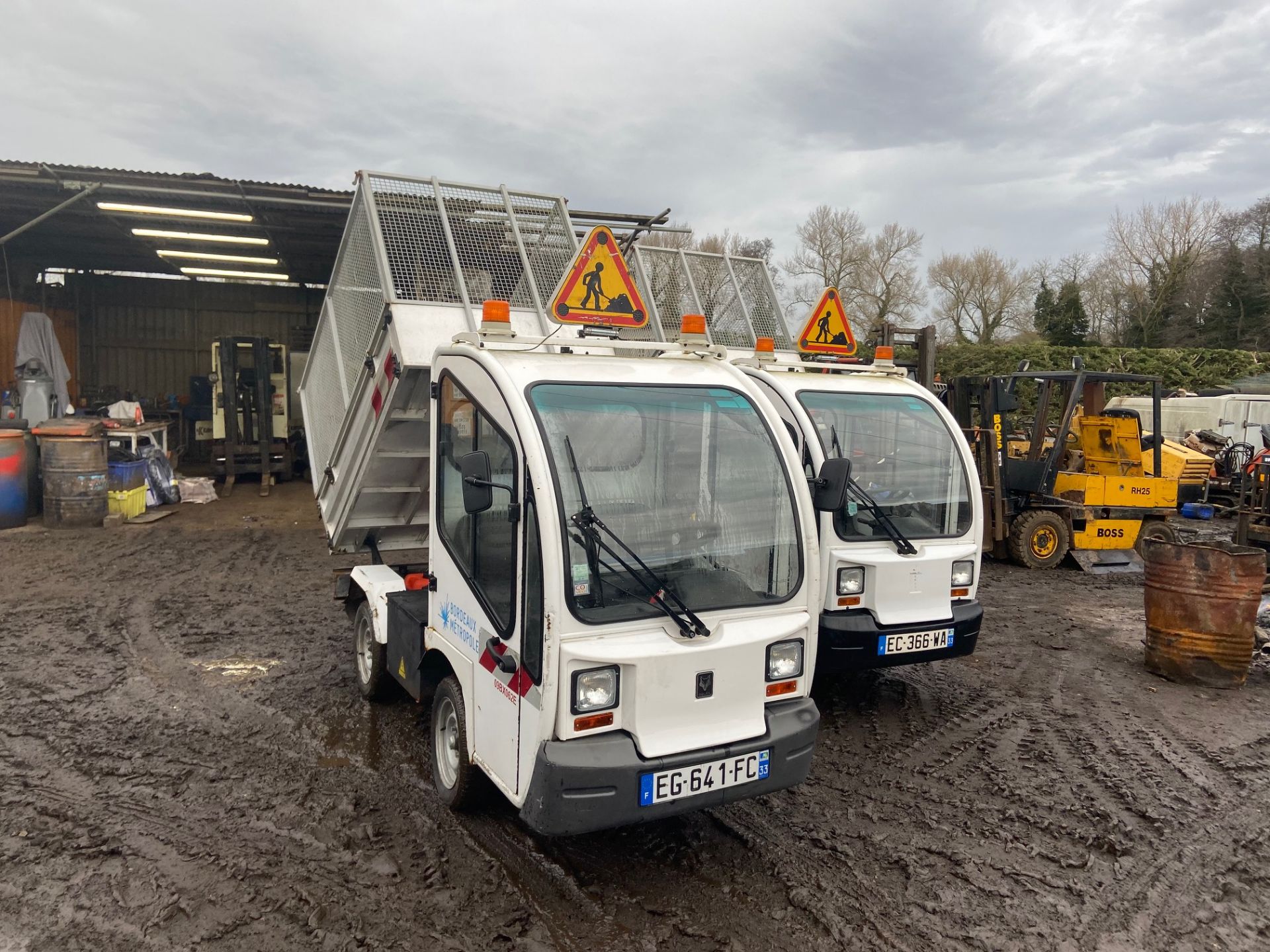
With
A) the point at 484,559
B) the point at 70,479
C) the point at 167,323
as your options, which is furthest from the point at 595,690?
the point at 167,323

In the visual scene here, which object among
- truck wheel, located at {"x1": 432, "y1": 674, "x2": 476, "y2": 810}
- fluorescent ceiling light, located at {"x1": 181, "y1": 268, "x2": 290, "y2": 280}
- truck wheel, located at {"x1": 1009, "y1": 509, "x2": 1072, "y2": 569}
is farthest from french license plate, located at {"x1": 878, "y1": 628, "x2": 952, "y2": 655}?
fluorescent ceiling light, located at {"x1": 181, "y1": 268, "x2": 290, "y2": 280}

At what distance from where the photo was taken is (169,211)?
12180 mm

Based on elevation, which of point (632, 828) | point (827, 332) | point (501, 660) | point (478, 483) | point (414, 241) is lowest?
point (632, 828)

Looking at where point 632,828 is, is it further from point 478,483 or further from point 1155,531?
point 1155,531

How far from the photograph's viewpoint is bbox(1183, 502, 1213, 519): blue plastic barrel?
1394cm

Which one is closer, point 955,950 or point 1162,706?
point 955,950

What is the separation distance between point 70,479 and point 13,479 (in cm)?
64

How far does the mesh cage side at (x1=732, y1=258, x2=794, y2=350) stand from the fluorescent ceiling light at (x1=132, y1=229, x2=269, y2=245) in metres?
9.75

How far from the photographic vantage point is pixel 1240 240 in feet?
103

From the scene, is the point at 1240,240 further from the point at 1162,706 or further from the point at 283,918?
the point at 283,918

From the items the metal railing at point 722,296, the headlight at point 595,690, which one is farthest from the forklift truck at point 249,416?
the headlight at point 595,690

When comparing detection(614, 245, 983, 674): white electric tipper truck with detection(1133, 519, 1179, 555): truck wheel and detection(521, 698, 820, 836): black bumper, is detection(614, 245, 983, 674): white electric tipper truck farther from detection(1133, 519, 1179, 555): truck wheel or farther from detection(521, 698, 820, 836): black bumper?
detection(1133, 519, 1179, 555): truck wheel

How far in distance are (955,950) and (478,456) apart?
2.50m

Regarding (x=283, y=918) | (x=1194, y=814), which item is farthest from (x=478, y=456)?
(x=1194, y=814)
